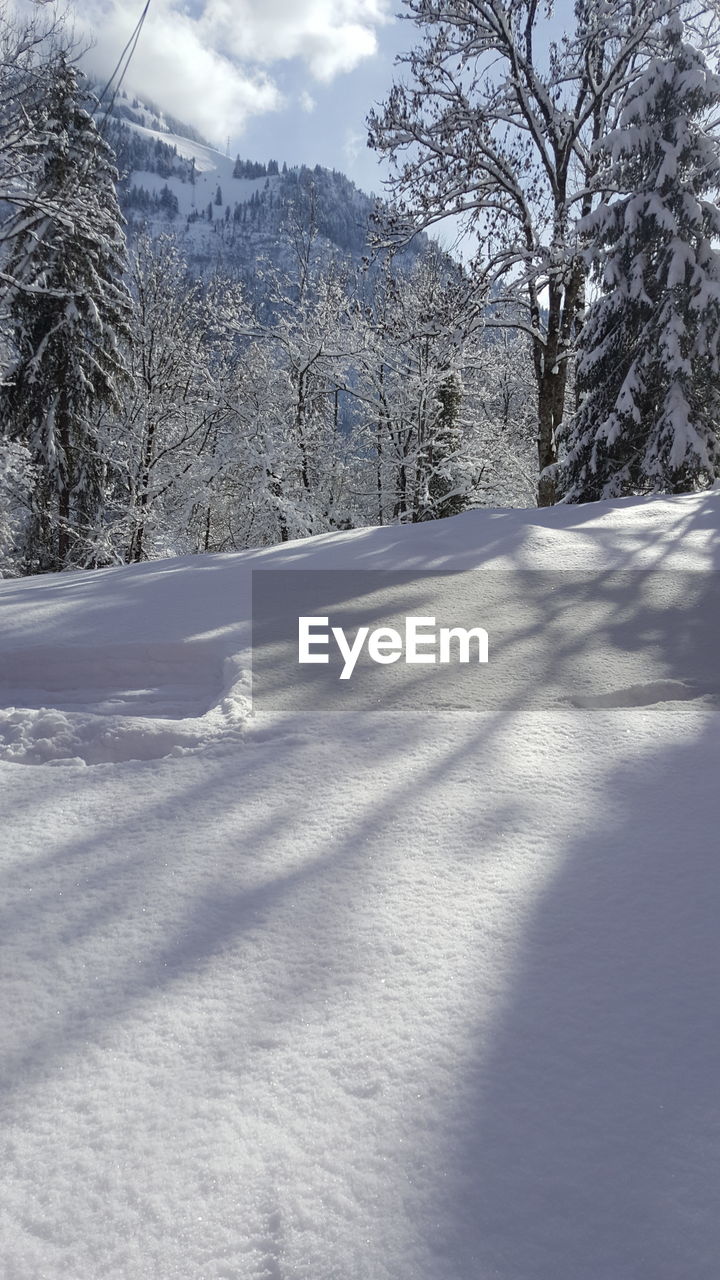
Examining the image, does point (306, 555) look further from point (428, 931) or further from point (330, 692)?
point (428, 931)

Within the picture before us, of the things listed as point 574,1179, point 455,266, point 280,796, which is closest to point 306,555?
point 280,796

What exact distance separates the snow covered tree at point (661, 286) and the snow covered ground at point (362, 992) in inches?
381

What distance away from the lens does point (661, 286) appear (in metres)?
11.4

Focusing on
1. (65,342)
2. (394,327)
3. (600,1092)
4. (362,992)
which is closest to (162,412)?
(65,342)

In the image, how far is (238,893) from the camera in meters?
1.82

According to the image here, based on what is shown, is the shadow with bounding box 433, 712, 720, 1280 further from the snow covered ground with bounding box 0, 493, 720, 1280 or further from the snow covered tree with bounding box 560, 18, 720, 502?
the snow covered tree with bounding box 560, 18, 720, 502

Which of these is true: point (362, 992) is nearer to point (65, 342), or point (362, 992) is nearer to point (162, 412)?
point (65, 342)

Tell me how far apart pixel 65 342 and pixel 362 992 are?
16532 millimetres

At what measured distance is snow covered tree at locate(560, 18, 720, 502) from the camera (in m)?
11.0

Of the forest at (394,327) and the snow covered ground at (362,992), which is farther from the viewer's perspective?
the forest at (394,327)

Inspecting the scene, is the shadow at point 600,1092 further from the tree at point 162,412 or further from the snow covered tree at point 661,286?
the tree at point 162,412

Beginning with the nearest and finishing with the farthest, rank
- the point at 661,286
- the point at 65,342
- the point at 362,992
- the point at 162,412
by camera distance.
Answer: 1. the point at 362,992
2. the point at 661,286
3. the point at 65,342
4. the point at 162,412

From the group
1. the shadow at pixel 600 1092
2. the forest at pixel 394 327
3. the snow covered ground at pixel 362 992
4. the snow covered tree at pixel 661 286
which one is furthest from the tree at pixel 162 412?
the shadow at pixel 600 1092

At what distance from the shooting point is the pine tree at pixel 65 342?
14.8 meters
